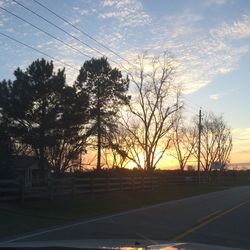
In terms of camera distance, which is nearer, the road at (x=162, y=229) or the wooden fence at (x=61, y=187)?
the road at (x=162, y=229)

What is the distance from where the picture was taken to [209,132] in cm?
11000

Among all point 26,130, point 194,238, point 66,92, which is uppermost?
point 66,92

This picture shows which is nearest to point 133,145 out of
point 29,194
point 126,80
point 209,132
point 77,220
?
point 126,80

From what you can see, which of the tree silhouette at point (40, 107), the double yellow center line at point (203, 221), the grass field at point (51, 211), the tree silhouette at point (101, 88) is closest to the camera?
the double yellow center line at point (203, 221)

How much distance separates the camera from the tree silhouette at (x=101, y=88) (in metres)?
56.2

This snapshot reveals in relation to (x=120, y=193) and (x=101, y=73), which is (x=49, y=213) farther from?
(x=101, y=73)

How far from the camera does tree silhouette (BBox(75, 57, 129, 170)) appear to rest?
184 ft

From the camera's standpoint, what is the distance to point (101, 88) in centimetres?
5716

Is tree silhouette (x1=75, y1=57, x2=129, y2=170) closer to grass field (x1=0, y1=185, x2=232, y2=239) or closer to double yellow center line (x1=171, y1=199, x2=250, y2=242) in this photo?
grass field (x1=0, y1=185, x2=232, y2=239)

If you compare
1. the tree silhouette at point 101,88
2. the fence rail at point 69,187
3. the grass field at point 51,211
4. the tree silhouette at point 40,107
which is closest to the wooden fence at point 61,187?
the fence rail at point 69,187

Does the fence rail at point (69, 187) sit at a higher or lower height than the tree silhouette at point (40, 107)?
lower

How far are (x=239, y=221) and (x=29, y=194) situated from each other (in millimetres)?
10754

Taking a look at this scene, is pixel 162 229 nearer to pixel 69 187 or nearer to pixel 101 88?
pixel 69 187

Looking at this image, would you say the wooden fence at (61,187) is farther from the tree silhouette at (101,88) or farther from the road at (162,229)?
the tree silhouette at (101,88)
